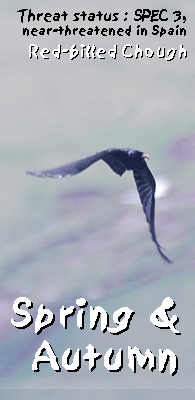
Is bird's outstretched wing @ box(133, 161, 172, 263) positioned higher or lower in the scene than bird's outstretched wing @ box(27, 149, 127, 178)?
lower

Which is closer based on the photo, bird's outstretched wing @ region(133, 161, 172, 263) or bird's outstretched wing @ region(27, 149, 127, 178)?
bird's outstretched wing @ region(27, 149, 127, 178)

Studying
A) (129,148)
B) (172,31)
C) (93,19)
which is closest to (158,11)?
(172,31)

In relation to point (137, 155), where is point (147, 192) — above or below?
below

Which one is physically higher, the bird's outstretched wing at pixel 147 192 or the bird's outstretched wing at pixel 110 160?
the bird's outstretched wing at pixel 110 160

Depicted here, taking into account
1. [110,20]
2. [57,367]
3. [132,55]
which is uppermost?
[110,20]

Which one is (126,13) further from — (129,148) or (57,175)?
(57,175)

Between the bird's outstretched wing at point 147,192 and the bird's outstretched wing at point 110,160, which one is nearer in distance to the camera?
the bird's outstretched wing at point 110,160

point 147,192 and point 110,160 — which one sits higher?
point 110,160

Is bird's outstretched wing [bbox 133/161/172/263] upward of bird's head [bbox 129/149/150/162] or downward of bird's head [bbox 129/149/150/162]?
downward
